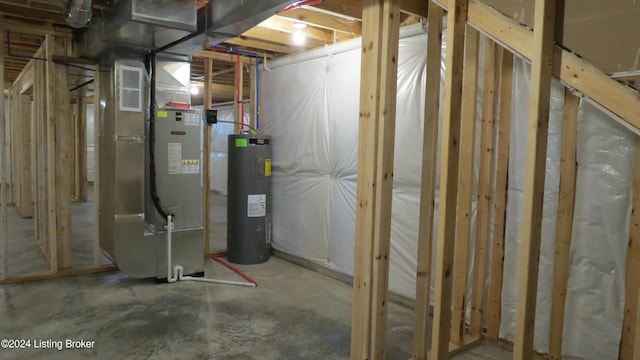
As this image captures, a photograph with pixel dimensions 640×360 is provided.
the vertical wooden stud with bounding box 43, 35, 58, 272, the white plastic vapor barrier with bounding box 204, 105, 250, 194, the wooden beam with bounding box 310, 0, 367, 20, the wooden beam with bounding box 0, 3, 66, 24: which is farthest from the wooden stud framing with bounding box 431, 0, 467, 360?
the white plastic vapor barrier with bounding box 204, 105, 250, 194

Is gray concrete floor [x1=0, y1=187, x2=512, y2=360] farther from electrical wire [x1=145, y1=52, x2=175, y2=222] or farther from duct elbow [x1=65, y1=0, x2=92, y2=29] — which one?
duct elbow [x1=65, y1=0, x2=92, y2=29]

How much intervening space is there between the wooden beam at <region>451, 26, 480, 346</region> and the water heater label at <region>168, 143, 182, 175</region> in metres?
2.49

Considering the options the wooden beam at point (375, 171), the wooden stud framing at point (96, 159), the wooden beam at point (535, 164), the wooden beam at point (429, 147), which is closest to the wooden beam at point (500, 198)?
the wooden beam at point (429, 147)

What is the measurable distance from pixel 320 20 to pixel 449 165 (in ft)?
8.10

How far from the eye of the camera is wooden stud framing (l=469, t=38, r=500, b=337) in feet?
9.39

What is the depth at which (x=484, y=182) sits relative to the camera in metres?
2.93

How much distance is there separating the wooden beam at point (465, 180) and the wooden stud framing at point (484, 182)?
9cm

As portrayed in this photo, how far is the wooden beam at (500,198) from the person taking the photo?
2828 millimetres

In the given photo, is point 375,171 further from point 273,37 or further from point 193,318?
point 273,37

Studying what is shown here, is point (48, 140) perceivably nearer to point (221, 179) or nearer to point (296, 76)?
point (296, 76)

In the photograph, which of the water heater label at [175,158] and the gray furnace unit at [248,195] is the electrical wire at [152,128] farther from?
the gray furnace unit at [248,195]

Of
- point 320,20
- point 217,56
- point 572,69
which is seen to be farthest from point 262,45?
point 572,69

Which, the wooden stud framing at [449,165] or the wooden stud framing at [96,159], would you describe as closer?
the wooden stud framing at [449,165]

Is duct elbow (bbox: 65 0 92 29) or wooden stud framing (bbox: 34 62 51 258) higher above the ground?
duct elbow (bbox: 65 0 92 29)
